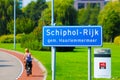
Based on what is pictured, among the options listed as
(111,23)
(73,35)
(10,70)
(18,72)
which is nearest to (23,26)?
(111,23)

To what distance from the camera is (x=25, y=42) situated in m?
67.1

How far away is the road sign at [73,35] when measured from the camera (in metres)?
11.5

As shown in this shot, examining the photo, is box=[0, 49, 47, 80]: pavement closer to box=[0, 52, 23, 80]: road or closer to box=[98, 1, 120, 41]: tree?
box=[0, 52, 23, 80]: road

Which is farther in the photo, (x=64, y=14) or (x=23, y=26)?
(x=64, y=14)

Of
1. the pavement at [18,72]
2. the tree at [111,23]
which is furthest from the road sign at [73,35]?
the tree at [111,23]

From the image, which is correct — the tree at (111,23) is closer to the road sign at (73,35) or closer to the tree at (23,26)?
the tree at (23,26)

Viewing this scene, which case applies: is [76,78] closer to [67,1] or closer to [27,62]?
[27,62]

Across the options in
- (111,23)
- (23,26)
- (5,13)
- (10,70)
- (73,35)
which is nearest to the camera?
(73,35)

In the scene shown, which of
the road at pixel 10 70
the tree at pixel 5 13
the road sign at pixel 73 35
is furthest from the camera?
the tree at pixel 5 13

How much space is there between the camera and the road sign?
1150 centimetres

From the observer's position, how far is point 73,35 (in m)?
11.5

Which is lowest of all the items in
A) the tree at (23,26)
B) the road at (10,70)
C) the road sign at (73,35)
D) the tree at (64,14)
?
the road at (10,70)

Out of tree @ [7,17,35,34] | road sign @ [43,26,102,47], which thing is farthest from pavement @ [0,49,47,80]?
tree @ [7,17,35,34]

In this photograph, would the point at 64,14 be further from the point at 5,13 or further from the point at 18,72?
the point at 18,72
